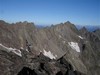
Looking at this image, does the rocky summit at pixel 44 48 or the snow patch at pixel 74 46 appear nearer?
the rocky summit at pixel 44 48

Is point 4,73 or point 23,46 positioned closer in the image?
point 4,73

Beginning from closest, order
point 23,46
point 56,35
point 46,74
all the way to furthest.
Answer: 1. point 46,74
2. point 23,46
3. point 56,35

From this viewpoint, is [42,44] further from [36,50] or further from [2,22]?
[2,22]

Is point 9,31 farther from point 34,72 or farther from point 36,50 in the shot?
point 34,72

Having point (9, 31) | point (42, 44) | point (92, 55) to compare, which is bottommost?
point (92, 55)

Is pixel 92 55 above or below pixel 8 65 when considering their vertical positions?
below

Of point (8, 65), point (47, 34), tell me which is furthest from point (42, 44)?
point (8, 65)

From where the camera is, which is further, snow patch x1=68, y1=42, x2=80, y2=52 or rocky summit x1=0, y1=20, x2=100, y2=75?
snow patch x1=68, y1=42, x2=80, y2=52

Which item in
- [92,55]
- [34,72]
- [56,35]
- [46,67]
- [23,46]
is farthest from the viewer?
[56,35]

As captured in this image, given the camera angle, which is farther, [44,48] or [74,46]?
[74,46]

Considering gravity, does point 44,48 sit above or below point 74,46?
above
